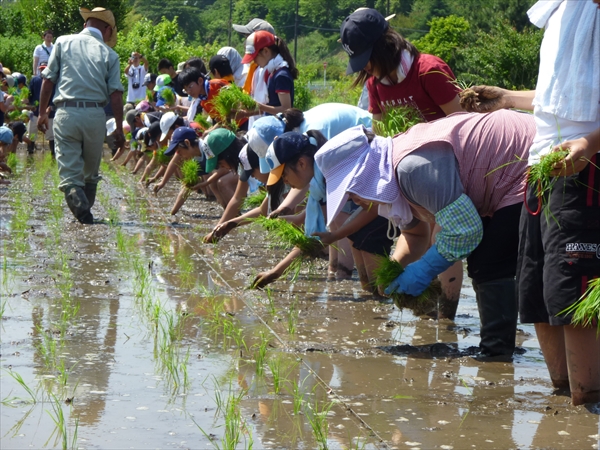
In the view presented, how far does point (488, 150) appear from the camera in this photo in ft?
13.0

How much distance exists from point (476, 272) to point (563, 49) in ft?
4.23

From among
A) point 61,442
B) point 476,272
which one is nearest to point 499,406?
point 476,272

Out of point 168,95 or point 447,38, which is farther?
point 447,38

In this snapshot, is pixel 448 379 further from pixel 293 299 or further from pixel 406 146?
pixel 293 299

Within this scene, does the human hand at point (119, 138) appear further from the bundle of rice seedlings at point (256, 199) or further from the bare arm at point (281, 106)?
the bundle of rice seedlings at point (256, 199)

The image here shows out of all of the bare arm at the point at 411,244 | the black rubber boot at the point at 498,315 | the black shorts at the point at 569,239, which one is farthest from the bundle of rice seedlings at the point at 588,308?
the bare arm at the point at 411,244

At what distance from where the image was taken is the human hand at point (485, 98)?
3900 millimetres

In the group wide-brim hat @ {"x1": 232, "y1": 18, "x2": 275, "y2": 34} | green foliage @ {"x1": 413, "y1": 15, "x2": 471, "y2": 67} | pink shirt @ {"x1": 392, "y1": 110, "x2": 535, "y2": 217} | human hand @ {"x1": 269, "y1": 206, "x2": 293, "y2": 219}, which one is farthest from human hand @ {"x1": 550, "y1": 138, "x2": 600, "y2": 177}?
green foliage @ {"x1": 413, "y1": 15, "x2": 471, "y2": 67}

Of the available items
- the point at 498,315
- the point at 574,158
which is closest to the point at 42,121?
the point at 498,315

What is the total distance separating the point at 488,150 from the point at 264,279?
6.89 feet

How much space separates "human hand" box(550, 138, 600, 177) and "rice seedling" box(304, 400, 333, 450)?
1128mm

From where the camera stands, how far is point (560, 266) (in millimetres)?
3268

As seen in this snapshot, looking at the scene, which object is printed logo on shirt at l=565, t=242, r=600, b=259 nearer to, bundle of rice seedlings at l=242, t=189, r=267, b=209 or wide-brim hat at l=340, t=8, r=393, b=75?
wide-brim hat at l=340, t=8, r=393, b=75

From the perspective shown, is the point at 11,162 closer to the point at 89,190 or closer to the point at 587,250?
the point at 89,190
